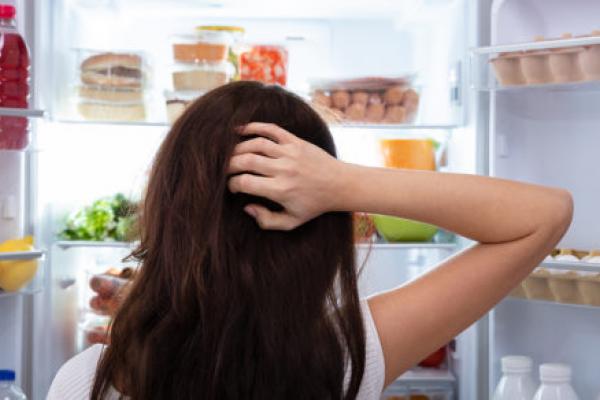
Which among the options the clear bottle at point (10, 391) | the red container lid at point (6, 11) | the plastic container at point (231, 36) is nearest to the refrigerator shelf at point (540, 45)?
the plastic container at point (231, 36)

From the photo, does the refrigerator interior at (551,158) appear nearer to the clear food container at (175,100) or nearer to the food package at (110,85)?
the clear food container at (175,100)

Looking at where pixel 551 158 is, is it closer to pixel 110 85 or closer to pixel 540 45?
pixel 540 45

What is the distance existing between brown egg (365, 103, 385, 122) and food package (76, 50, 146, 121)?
62 centimetres

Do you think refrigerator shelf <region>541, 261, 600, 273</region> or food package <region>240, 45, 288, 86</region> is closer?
refrigerator shelf <region>541, 261, 600, 273</region>

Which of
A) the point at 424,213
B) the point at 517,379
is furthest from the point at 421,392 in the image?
the point at 424,213

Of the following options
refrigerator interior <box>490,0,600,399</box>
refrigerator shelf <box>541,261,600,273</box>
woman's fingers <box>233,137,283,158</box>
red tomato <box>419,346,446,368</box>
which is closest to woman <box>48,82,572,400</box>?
woman's fingers <box>233,137,283,158</box>

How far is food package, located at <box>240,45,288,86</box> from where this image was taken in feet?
9.12

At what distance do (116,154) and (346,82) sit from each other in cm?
76

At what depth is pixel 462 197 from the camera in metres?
0.97

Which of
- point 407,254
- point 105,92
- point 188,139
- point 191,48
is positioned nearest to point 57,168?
point 105,92

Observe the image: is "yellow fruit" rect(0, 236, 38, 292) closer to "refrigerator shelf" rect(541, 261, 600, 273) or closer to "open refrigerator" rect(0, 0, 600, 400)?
"open refrigerator" rect(0, 0, 600, 400)

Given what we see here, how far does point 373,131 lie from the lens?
3.06m

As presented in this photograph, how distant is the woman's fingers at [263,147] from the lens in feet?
2.76

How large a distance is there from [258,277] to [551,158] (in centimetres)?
166
